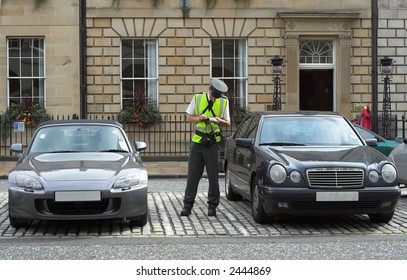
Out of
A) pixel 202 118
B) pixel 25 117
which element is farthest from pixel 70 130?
pixel 25 117

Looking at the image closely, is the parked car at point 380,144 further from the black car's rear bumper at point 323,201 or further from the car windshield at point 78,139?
the car windshield at point 78,139

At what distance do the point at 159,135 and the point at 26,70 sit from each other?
5.00m

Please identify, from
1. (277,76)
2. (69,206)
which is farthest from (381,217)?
(277,76)

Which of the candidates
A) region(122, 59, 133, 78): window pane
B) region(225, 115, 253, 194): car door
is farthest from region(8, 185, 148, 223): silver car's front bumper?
region(122, 59, 133, 78): window pane

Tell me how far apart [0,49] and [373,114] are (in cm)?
1271

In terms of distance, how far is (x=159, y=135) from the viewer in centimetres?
2261

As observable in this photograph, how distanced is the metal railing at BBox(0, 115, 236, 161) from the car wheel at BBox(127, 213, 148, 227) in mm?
13231

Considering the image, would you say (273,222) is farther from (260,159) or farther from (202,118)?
(202,118)

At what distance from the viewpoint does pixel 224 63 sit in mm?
23219

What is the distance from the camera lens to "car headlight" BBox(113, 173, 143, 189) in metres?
8.10

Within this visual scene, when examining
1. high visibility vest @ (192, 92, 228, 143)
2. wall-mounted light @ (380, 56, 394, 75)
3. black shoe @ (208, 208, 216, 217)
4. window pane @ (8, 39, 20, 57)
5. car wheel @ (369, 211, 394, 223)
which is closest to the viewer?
car wheel @ (369, 211, 394, 223)

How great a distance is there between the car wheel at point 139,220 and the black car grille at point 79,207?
455 millimetres

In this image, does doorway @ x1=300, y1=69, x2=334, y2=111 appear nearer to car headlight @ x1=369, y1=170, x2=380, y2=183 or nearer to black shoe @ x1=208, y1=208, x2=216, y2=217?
black shoe @ x1=208, y1=208, x2=216, y2=217

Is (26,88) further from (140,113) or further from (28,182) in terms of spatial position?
(28,182)
